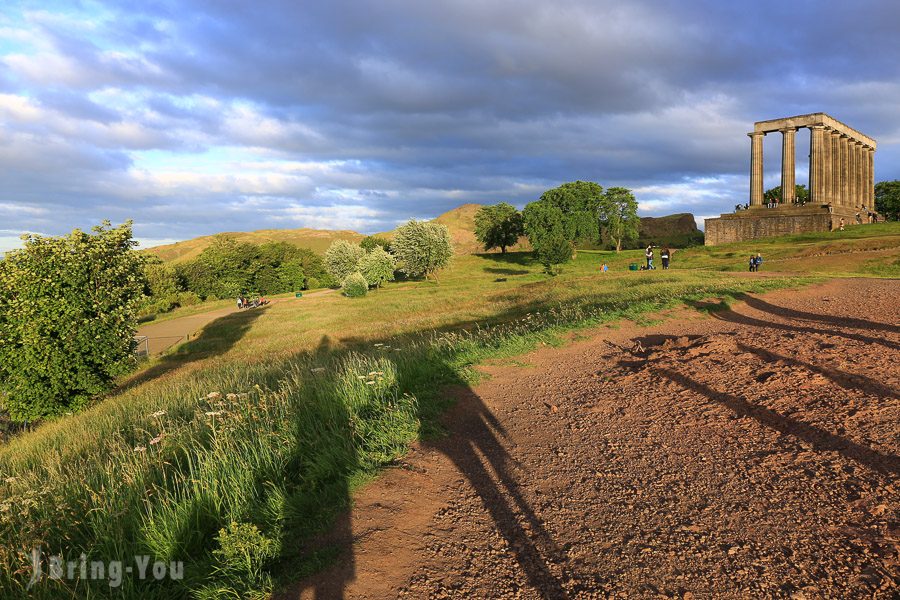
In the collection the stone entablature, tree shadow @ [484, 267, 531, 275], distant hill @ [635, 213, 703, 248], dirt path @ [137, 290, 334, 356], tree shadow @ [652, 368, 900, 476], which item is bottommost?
dirt path @ [137, 290, 334, 356]

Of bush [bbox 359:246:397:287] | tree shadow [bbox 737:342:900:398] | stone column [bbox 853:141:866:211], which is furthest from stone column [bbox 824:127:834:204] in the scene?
tree shadow [bbox 737:342:900:398]

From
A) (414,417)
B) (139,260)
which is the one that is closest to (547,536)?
(414,417)

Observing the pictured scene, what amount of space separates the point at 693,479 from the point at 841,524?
4.22ft

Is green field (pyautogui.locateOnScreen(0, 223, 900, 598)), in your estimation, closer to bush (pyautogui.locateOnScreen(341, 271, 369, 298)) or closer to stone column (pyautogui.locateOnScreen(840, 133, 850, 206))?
bush (pyautogui.locateOnScreen(341, 271, 369, 298))

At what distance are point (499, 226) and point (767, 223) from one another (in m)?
46.8

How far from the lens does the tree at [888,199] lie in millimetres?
75500

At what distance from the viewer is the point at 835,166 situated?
5816cm

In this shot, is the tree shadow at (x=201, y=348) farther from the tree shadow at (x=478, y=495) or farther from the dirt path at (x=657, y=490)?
the dirt path at (x=657, y=490)

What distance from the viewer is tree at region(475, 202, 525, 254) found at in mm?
91562

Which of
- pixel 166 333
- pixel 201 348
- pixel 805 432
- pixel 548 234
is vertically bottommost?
pixel 166 333

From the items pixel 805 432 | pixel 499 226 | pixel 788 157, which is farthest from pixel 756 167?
pixel 805 432

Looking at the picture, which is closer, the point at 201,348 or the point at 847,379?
the point at 847,379

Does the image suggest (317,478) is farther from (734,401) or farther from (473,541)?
(734,401)

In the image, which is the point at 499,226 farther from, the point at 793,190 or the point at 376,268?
the point at 793,190
